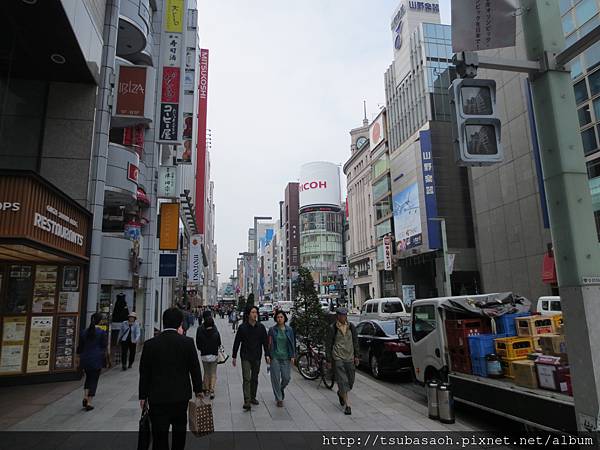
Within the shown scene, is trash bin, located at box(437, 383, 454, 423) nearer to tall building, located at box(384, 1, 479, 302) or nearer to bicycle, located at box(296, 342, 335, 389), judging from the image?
bicycle, located at box(296, 342, 335, 389)

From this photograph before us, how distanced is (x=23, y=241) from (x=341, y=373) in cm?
668

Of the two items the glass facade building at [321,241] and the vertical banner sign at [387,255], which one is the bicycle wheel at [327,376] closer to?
the vertical banner sign at [387,255]

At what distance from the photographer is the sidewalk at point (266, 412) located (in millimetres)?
6898

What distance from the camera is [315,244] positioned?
110m

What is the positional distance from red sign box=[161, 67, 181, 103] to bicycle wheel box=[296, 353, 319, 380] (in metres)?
15.3

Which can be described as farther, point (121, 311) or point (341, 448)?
point (121, 311)

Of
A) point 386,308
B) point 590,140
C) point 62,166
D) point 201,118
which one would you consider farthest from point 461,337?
point 201,118

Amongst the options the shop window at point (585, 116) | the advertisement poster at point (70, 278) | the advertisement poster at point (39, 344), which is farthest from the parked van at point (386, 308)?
the advertisement poster at point (39, 344)

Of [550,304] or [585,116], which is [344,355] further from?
[585,116]

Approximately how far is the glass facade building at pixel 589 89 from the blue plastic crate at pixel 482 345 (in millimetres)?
21392

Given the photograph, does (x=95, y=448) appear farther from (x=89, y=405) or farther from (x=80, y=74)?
(x=80, y=74)

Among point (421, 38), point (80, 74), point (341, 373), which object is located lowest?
point (341, 373)

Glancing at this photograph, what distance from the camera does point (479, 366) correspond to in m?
7.20

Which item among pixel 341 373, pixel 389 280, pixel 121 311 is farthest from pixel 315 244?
pixel 341 373
